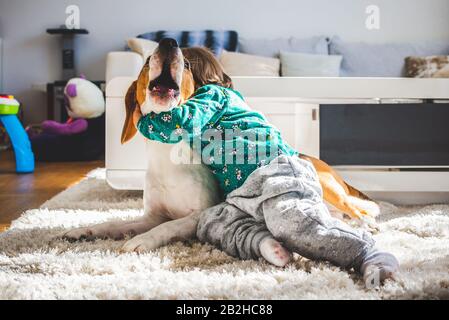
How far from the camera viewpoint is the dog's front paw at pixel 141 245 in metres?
1.01

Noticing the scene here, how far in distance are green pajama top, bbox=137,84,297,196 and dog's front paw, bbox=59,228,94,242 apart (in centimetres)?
28

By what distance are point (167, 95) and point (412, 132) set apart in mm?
1048

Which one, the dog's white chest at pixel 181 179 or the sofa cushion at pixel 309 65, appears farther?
the sofa cushion at pixel 309 65

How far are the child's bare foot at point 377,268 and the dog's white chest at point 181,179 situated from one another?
14.1 inches

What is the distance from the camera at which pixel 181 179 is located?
1.10 m

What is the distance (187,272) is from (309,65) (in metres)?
2.41

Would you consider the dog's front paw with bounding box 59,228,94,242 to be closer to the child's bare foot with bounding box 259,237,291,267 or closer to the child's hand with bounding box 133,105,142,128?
the child's hand with bounding box 133,105,142,128

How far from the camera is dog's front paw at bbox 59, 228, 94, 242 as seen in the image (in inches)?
44.3

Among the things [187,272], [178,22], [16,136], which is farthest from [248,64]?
[187,272]

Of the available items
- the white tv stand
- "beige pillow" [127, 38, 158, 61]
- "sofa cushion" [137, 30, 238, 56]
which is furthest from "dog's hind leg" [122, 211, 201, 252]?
"sofa cushion" [137, 30, 238, 56]

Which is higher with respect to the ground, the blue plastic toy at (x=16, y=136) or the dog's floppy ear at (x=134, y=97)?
the dog's floppy ear at (x=134, y=97)

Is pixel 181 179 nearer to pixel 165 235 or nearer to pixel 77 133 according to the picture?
pixel 165 235

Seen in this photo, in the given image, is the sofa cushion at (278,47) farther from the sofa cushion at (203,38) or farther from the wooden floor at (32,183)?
the wooden floor at (32,183)

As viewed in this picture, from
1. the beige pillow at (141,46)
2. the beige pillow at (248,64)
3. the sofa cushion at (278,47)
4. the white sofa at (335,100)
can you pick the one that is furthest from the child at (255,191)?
the sofa cushion at (278,47)
